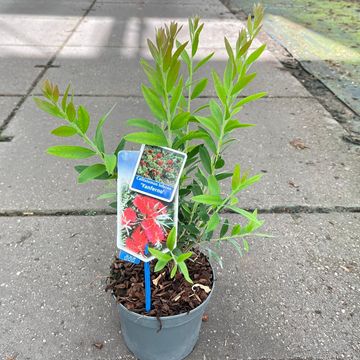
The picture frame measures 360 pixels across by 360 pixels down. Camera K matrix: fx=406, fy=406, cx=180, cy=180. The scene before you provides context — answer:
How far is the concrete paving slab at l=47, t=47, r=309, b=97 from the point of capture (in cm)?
419

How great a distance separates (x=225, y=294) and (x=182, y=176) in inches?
32.9

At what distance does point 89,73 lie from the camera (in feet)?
14.8

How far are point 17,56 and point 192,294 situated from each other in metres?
4.21

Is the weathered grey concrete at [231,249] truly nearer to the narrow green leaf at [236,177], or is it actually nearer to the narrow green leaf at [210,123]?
the narrow green leaf at [236,177]

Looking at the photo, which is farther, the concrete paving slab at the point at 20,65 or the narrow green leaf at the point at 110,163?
the concrete paving slab at the point at 20,65

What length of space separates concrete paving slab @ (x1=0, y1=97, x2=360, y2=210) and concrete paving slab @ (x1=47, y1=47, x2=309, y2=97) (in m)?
0.29

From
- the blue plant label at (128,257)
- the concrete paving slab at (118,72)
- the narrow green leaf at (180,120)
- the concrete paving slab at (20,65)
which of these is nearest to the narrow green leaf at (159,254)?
the blue plant label at (128,257)

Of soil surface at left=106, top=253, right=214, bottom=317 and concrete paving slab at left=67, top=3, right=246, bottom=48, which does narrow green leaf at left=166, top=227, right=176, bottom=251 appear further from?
concrete paving slab at left=67, top=3, right=246, bottom=48

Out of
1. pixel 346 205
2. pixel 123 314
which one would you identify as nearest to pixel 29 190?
pixel 123 314

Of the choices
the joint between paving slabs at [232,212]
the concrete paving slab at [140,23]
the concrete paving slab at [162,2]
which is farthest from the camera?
the concrete paving slab at [162,2]

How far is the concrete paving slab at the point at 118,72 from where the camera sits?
4191 mm

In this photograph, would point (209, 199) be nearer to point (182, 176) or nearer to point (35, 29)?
point (182, 176)

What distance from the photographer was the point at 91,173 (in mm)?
1390

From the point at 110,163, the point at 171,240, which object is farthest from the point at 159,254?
the point at 110,163
